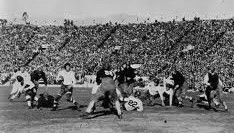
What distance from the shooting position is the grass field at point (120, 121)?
1089 centimetres

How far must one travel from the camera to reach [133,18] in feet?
143

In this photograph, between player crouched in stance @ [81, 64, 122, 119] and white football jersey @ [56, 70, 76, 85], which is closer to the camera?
player crouched in stance @ [81, 64, 122, 119]

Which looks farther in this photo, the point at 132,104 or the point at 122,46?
the point at 122,46

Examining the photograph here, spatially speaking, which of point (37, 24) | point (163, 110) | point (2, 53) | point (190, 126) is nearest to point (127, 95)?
point (163, 110)

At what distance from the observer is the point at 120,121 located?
1193cm

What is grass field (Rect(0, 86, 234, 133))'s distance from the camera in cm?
1089

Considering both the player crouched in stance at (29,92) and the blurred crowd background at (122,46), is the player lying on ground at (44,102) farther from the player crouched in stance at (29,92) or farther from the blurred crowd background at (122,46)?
the blurred crowd background at (122,46)

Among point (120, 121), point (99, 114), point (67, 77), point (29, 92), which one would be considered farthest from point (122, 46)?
point (120, 121)

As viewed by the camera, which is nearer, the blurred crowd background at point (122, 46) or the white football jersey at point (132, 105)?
the white football jersey at point (132, 105)

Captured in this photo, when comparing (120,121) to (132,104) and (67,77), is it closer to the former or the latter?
(132,104)

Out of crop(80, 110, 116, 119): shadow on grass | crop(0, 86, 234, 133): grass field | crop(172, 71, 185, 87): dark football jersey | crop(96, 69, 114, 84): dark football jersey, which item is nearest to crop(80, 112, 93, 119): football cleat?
crop(80, 110, 116, 119): shadow on grass

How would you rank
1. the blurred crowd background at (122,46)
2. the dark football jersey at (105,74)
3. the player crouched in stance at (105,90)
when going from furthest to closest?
1. the blurred crowd background at (122,46)
2. the dark football jersey at (105,74)
3. the player crouched in stance at (105,90)

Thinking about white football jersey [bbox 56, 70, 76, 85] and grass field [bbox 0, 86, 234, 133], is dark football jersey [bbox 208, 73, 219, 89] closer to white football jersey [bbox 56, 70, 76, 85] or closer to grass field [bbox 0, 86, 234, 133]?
grass field [bbox 0, 86, 234, 133]

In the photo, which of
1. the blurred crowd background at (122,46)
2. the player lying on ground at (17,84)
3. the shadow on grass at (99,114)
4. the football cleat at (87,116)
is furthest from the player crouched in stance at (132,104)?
the blurred crowd background at (122,46)
